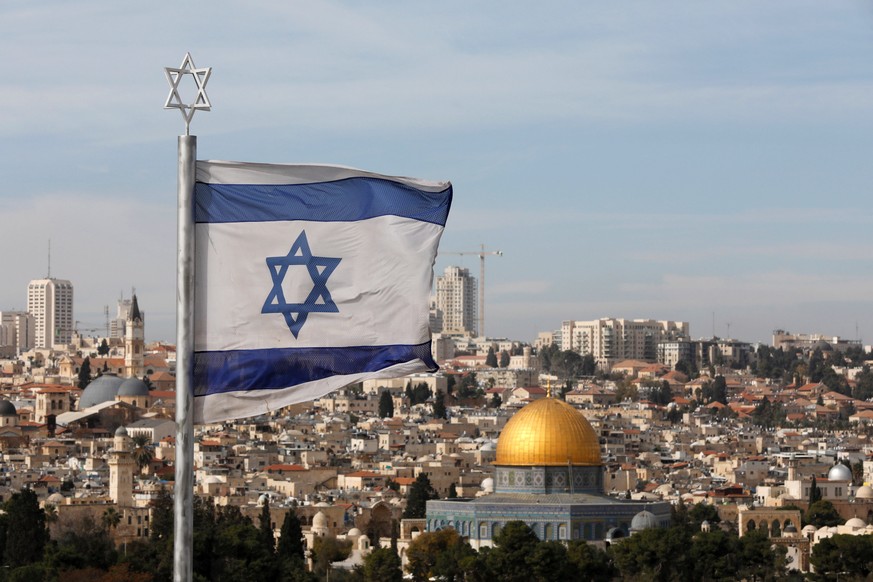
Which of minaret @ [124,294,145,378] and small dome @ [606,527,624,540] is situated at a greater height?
minaret @ [124,294,145,378]

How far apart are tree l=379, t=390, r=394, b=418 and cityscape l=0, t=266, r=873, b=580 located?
39 centimetres

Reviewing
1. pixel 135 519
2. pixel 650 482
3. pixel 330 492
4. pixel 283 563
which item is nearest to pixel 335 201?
pixel 283 563

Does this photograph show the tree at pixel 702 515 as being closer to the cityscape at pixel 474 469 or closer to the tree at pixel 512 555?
the cityscape at pixel 474 469

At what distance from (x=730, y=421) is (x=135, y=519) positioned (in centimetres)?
6691

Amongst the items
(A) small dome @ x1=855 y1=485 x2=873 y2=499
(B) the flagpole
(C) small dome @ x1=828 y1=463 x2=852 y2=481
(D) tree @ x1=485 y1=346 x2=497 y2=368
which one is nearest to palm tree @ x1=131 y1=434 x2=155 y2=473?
(C) small dome @ x1=828 y1=463 x2=852 y2=481

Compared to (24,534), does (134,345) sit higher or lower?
higher

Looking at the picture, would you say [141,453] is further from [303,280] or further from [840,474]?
[303,280]

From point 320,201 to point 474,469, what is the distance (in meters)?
86.2

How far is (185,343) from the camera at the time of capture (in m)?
8.70

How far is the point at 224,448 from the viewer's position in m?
103

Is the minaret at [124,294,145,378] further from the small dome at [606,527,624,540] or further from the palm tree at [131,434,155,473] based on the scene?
the small dome at [606,527,624,540]

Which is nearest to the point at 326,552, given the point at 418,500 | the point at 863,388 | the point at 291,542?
the point at 291,542

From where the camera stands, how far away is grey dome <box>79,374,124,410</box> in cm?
12100

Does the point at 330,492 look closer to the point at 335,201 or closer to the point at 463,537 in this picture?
the point at 463,537
